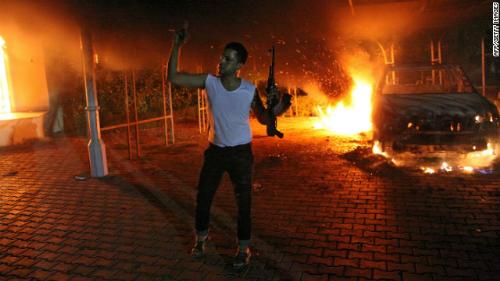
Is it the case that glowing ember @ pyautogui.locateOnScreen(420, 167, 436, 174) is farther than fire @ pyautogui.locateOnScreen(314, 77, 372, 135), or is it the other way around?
fire @ pyautogui.locateOnScreen(314, 77, 372, 135)

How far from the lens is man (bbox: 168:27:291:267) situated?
354 cm

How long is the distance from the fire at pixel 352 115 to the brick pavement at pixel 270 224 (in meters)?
4.20

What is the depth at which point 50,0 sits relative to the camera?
238 inches

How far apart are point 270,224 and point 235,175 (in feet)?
4.56

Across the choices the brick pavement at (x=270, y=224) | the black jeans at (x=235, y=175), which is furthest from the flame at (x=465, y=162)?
the black jeans at (x=235, y=175)

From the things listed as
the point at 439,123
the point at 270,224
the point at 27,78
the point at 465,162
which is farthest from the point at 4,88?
the point at 465,162

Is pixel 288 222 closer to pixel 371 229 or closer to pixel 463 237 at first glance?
pixel 371 229

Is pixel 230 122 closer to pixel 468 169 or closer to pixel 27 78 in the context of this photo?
pixel 468 169

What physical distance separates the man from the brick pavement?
0.65 m

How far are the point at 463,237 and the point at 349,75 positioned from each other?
11.9 m

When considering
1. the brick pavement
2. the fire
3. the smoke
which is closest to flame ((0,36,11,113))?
the smoke

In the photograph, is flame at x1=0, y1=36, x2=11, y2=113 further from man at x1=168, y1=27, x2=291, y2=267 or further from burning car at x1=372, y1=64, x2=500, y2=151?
man at x1=168, y1=27, x2=291, y2=267

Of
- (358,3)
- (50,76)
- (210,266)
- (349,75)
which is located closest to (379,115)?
(358,3)

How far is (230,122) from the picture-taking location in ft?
11.8
